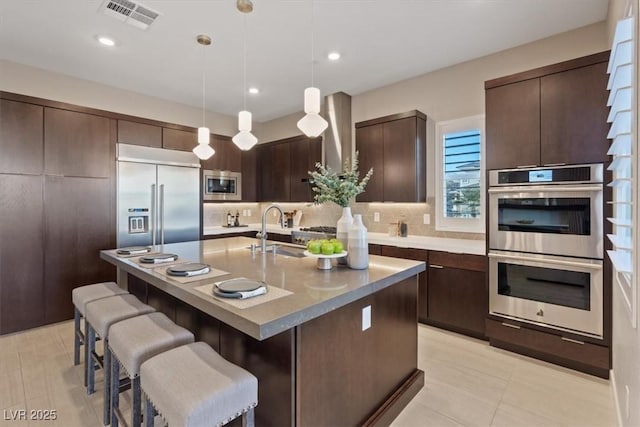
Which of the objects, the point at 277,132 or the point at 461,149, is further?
the point at 277,132

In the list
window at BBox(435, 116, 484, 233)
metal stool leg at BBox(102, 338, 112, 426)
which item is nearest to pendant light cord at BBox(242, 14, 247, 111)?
window at BBox(435, 116, 484, 233)

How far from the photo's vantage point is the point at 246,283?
1545mm

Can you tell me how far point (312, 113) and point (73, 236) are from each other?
10.9 ft

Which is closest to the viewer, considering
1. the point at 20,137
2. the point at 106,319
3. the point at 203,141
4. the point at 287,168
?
the point at 106,319

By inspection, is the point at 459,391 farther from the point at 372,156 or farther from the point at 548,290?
the point at 372,156

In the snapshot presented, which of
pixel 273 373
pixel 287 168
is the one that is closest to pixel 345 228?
pixel 273 373

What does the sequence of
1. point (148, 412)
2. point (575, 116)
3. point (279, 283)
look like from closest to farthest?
point (148, 412), point (279, 283), point (575, 116)

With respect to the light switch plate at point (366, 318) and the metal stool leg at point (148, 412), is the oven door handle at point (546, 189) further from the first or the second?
the metal stool leg at point (148, 412)

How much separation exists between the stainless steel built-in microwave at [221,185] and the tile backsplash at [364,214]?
0.43 meters

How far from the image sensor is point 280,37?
9.85 ft

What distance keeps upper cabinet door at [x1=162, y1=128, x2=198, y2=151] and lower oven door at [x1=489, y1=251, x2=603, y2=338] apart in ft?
13.8

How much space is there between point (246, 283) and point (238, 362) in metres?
0.51

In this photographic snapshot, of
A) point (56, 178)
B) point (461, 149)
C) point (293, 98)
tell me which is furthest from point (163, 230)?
point (461, 149)

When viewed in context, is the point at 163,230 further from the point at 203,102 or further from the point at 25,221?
the point at 203,102
